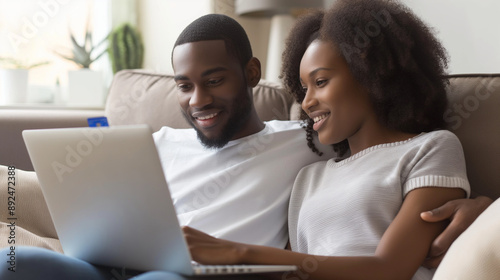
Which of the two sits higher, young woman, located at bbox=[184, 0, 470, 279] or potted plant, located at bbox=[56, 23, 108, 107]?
young woman, located at bbox=[184, 0, 470, 279]

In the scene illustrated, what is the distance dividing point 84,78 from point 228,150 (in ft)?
5.83

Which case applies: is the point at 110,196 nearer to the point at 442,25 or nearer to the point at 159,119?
the point at 159,119

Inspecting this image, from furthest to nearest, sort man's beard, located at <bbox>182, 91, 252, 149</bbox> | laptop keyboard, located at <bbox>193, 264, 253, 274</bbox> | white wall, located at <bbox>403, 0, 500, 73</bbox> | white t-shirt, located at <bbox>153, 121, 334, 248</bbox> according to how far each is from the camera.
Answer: white wall, located at <bbox>403, 0, 500, 73</bbox>
man's beard, located at <bbox>182, 91, 252, 149</bbox>
white t-shirt, located at <bbox>153, 121, 334, 248</bbox>
laptop keyboard, located at <bbox>193, 264, 253, 274</bbox>

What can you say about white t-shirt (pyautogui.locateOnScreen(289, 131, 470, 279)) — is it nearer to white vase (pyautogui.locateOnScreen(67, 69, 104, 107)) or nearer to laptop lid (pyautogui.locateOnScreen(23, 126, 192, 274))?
laptop lid (pyautogui.locateOnScreen(23, 126, 192, 274))

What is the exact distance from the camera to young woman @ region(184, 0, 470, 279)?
39.2 inches

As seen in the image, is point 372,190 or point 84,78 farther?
point 84,78

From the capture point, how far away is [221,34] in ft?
4.66

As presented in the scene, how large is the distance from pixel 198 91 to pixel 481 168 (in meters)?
0.63

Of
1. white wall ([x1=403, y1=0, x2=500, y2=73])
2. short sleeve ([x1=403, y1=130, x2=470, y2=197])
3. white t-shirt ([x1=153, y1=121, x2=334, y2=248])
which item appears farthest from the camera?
white wall ([x1=403, y1=0, x2=500, y2=73])

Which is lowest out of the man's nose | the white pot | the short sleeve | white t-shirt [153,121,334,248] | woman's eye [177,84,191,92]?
the white pot

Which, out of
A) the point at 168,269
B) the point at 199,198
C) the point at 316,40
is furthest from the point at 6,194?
the point at 316,40

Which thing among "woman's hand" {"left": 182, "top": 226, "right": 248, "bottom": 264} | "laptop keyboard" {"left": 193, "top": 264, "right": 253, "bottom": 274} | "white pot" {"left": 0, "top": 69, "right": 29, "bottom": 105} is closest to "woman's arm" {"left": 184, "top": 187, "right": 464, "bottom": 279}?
"woman's hand" {"left": 182, "top": 226, "right": 248, "bottom": 264}

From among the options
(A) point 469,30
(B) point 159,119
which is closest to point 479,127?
(B) point 159,119

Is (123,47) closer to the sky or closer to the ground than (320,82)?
closer to the ground
